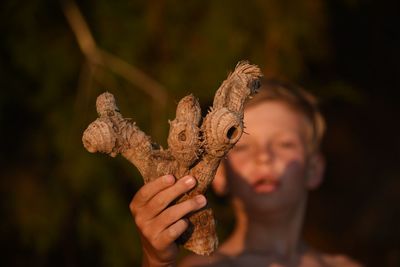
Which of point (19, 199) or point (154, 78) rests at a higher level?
point (154, 78)

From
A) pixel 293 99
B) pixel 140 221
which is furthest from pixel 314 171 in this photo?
pixel 140 221

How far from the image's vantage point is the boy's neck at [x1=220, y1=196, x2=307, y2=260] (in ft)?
5.55

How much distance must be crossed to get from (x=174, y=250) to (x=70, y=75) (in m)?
1.08

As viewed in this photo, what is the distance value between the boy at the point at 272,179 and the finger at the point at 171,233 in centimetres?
59

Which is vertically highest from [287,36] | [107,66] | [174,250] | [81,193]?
[107,66]

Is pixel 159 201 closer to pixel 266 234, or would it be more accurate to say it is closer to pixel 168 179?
pixel 168 179

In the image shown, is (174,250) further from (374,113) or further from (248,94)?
(374,113)

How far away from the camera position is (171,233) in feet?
3.27

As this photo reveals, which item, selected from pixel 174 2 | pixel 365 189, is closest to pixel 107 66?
pixel 174 2

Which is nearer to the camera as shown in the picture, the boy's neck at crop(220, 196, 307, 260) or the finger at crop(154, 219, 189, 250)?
the finger at crop(154, 219, 189, 250)

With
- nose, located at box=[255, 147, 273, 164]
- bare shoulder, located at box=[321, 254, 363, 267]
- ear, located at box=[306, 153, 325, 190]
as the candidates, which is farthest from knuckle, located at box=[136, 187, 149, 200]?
bare shoulder, located at box=[321, 254, 363, 267]

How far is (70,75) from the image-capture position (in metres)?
1.98

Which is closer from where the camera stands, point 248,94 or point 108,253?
point 248,94

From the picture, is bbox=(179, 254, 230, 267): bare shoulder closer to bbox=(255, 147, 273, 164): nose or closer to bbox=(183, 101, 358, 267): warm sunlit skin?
bbox=(183, 101, 358, 267): warm sunlit skin
